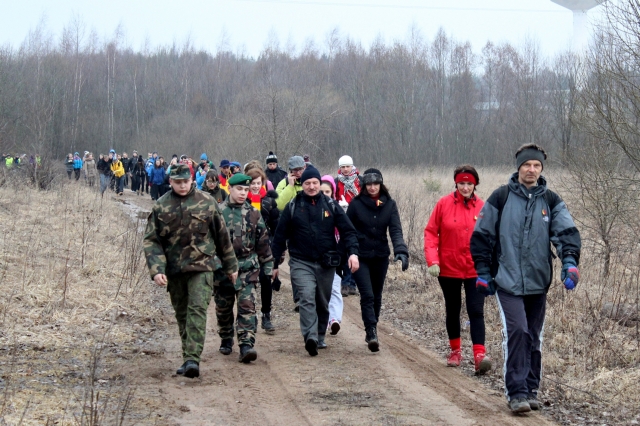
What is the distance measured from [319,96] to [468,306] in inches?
1400

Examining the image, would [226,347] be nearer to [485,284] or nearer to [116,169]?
[485,284]

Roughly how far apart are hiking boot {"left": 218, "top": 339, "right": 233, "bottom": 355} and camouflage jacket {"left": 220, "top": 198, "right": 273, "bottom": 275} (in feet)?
2.78

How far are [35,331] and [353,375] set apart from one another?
3.70 meters

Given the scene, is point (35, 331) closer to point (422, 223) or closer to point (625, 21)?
point (625, 21)

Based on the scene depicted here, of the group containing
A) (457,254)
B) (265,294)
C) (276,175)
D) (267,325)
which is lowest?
(267,325)

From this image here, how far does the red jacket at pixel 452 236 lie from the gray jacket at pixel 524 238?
1.21 m

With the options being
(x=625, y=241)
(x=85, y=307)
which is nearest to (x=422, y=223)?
(x=625, y=241)

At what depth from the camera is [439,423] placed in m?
5.45

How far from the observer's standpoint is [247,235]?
782 cm

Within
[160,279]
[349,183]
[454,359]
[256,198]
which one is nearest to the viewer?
[160,279]

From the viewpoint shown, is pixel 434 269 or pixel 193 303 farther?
pixel 434 269

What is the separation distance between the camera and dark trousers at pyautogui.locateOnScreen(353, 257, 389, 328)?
7.92 metres

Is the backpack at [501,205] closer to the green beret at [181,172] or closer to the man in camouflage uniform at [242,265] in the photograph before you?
the man in camouflage uniform at [242,265]

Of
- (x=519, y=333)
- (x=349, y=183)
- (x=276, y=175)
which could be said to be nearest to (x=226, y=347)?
(x=519, y=333)
